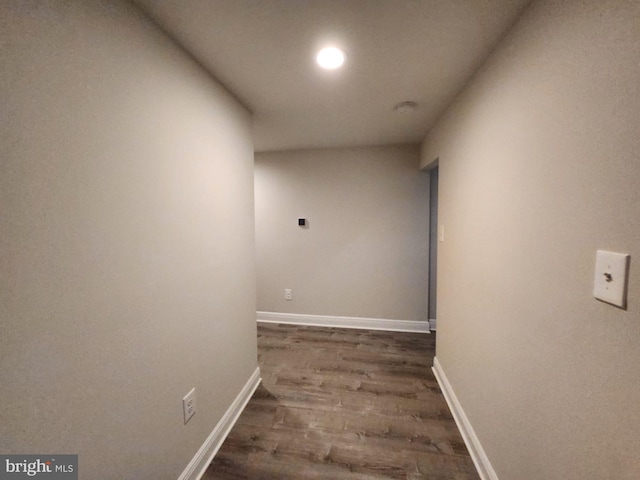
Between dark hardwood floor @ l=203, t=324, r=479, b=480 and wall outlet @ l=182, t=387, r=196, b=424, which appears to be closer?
wall outlet @ l=182, t=387, r=196, b=424

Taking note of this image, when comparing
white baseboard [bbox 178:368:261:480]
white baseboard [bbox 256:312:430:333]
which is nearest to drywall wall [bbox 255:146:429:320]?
white baseboard [bbox 256:312:430:333]

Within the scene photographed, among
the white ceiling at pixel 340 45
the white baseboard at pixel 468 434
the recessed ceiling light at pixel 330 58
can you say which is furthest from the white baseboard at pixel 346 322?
the recessed ceiling light at pixel 330 58

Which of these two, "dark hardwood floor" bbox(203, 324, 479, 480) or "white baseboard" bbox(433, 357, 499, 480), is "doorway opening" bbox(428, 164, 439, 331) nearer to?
"dark hardwood floor" bbox(203, 324, 479, 480)

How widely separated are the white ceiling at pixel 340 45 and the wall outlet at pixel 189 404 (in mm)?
1756

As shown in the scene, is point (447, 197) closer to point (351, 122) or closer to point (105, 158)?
point (351, 122)

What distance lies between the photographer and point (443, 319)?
2.09 m

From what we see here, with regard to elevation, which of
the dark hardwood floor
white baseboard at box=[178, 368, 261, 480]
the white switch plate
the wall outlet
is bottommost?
the dark hardwood floor

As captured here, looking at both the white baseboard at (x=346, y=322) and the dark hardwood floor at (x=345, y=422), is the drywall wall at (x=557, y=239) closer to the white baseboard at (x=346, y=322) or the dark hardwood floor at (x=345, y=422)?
the dark hardwood floor at (x=345, y=422)

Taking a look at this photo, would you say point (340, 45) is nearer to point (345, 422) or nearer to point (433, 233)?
point (345, 422)

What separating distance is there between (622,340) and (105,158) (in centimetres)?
161

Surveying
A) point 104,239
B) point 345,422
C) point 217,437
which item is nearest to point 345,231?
point 345,422

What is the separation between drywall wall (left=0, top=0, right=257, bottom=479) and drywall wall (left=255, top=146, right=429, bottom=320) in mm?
1842

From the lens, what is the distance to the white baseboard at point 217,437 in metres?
1.31

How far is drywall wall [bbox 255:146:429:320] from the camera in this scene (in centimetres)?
307
